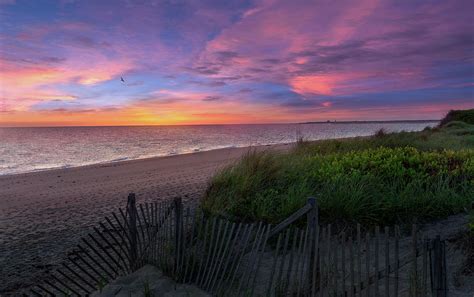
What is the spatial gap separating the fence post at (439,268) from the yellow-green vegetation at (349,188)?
12.7 ft

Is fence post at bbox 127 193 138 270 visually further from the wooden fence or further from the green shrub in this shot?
the green shrub

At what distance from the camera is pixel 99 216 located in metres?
12.8

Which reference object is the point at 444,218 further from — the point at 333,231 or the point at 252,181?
the point at 252,181

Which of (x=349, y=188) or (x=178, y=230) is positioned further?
(x=349, y=188)

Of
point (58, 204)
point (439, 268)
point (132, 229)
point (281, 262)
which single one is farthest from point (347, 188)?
point (58, 204)

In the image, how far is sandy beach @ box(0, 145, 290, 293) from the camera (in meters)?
8.88

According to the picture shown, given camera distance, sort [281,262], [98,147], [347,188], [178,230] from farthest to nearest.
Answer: [98,147], [347,188], [178,230], [281,262]

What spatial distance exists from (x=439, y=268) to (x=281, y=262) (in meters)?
1.92

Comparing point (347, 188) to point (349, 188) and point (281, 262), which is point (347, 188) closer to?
point (349, 188)

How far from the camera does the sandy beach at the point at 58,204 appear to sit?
29.1ft

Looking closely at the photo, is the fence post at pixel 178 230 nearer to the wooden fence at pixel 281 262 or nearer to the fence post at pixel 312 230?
the wooden fence at pixel 281 262

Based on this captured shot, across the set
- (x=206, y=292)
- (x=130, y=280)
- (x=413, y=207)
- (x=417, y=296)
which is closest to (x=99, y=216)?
(x=130, y=280)

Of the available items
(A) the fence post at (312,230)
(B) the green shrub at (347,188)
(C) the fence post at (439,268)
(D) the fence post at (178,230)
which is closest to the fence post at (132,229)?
(D) the fence post at (178,230)

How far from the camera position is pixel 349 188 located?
29.2 feet
